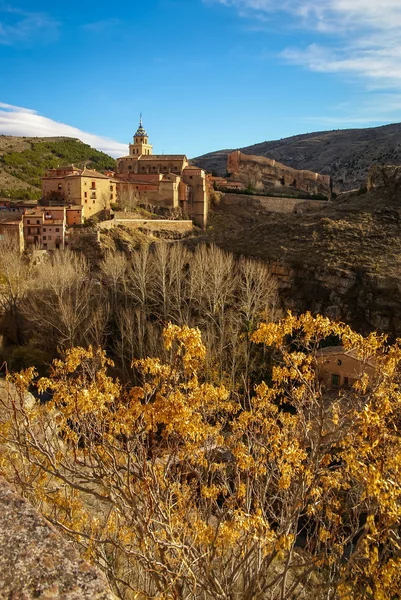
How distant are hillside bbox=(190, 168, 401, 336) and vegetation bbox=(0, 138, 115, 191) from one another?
55.9 meters

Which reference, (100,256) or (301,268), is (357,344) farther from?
(100,256)

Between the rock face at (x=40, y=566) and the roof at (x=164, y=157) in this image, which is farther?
the roof at (x=164, y=157)

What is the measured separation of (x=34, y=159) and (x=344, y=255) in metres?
79.3

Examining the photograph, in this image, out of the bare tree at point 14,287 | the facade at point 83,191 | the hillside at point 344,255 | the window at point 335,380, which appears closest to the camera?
the window at point 335,380

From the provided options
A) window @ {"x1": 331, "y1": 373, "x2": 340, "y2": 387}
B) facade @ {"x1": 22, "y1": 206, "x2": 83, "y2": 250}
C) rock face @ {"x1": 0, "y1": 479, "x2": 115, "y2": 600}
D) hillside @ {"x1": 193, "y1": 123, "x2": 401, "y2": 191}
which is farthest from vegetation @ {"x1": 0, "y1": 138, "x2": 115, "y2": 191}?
rock face @ {"x1": 0, "y1": 479, "x2": 115, "y2": 600}

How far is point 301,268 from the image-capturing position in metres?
31.5

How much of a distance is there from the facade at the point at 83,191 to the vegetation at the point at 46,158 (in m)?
28.6

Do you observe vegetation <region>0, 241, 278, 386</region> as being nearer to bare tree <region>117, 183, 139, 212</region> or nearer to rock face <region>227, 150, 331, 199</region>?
bare tree <region>117, 183, 139, 212</region>

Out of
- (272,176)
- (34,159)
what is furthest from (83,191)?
(34,159)

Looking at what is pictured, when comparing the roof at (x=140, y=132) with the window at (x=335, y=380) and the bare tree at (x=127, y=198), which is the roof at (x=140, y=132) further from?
the window at (x=335, y=380)

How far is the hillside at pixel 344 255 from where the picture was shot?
27391 mm

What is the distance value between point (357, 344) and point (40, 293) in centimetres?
2744

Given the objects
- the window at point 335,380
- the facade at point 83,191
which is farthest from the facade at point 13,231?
the window at point 335,380

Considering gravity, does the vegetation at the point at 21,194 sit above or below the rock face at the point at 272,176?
below
